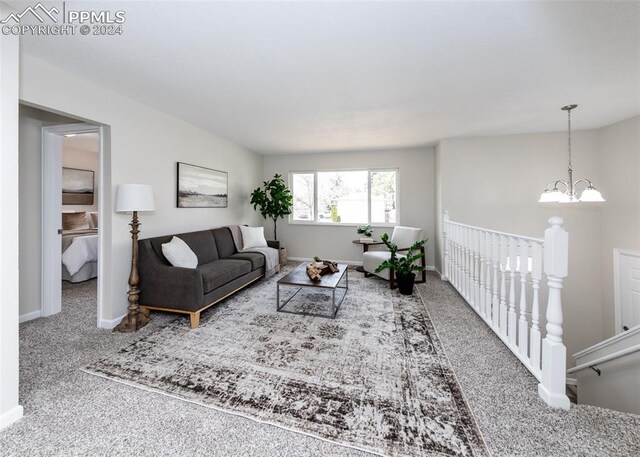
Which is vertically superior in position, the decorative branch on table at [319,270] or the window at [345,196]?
the window at [345,196]

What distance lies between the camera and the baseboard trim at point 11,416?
1.46 meters

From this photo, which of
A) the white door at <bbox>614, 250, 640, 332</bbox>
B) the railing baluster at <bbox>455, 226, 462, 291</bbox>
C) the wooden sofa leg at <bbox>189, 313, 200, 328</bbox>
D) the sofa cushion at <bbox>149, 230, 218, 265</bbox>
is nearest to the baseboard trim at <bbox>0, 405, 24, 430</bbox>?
the wooden sofa leg at <bbox>189, 313, 200, 328</bbox>

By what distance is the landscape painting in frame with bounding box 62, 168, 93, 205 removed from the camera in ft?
18.1

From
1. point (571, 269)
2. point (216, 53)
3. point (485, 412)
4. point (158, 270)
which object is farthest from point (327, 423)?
point (571, 269)

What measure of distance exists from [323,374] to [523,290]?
5.29 ft

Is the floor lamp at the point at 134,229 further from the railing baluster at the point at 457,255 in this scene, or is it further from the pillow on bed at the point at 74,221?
the railing baluster at the point at 457,255

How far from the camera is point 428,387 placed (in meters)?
1.78

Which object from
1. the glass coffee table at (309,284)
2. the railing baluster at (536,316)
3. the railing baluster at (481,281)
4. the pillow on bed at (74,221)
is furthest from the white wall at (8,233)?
the pillow on bed at (74,221)

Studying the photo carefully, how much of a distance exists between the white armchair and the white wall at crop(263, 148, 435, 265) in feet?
2.10

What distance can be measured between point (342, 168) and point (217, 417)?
16.0ft

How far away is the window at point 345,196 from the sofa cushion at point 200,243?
7.90 ft

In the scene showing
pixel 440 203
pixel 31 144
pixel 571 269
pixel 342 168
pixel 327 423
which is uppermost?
pixel 342 168

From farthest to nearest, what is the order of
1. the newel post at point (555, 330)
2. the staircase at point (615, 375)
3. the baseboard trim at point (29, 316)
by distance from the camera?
the baseboard trim at point (29, 316), the staircase at point (615, 375), the newel post at point (555, 330)

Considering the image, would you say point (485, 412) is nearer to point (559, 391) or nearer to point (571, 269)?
point (559, 391)
